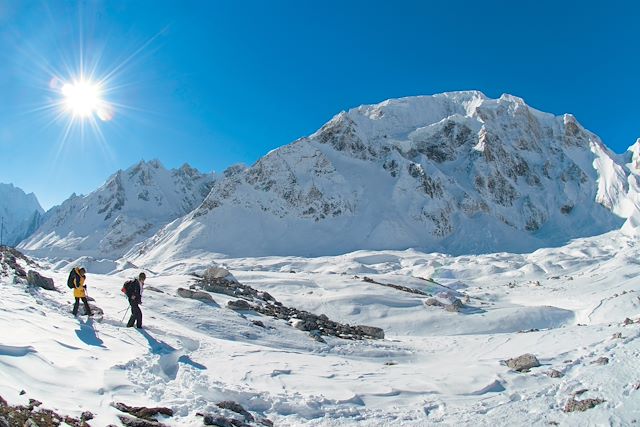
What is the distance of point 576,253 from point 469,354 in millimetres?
63773

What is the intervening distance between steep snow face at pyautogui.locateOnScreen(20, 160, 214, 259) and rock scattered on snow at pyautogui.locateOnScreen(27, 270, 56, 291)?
4922 inches

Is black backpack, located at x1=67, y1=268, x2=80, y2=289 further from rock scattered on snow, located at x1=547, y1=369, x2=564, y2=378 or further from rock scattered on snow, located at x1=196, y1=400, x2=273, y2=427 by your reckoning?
rock scattered on snow, located at x1=547, y1=369, x2=564, y2=378

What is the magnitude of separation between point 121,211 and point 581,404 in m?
169

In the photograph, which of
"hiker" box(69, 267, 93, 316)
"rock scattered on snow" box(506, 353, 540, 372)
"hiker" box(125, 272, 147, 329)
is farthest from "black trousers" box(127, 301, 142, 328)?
"rock scattered on snow" box(506, 353, 540, 372)

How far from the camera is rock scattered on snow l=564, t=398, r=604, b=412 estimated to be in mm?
7633

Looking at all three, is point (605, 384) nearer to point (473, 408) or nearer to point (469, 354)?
point (473, 408)

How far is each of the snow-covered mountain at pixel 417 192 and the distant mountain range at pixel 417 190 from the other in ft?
0.89

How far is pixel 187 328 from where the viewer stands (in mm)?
14516

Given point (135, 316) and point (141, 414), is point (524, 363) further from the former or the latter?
point (135, 316)

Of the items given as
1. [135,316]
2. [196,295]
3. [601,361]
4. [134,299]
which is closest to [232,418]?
[135,316]

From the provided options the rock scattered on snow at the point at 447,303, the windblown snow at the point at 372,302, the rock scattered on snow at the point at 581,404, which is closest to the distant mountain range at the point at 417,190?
the windblown snow at the point at 372,302

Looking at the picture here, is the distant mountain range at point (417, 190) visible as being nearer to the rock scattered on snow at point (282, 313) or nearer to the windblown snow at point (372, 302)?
the windblown snow at point (372, 302)

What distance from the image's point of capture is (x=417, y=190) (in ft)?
313

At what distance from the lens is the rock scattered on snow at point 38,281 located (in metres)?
Result: 15.4
